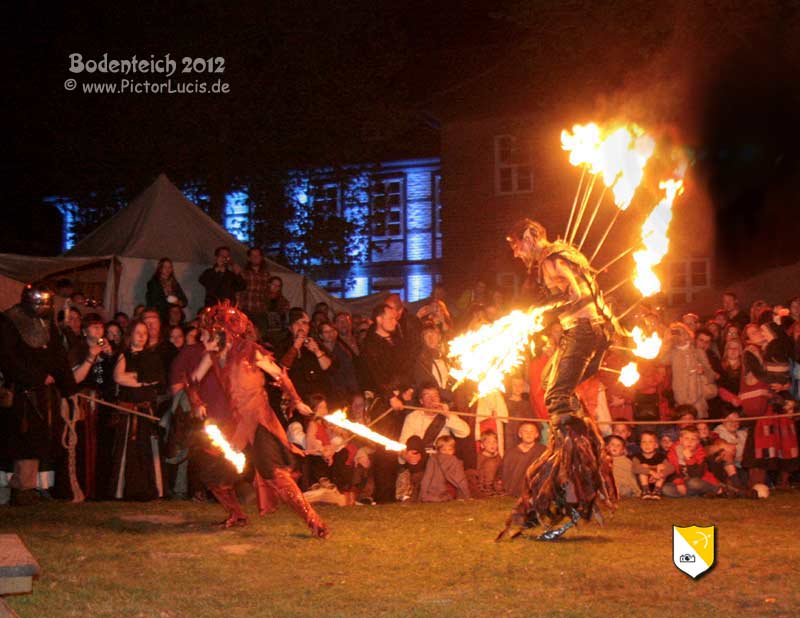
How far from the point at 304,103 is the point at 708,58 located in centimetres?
1370

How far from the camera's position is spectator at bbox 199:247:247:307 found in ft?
48.7

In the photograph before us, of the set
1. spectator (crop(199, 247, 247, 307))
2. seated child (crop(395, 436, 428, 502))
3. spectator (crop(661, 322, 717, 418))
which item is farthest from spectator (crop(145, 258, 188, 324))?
spectator (crop(661, 322, 717, 418))

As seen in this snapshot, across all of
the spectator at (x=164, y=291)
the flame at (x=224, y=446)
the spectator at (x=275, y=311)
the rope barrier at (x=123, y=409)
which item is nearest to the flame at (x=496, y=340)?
the flame at (x=224, y=446)

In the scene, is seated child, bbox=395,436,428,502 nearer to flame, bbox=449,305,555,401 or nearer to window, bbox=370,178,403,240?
flame, bbox=449,305,555,401

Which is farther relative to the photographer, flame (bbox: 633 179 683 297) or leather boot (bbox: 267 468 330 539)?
flame (bbox: 633 179 683 297)

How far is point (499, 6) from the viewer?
31.9m

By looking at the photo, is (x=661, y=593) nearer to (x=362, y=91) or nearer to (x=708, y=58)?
(x=708, y=58)

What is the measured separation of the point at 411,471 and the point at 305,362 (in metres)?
1.74

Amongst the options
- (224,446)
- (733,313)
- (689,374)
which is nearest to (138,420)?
(224,446)

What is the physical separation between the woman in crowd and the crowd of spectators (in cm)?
2

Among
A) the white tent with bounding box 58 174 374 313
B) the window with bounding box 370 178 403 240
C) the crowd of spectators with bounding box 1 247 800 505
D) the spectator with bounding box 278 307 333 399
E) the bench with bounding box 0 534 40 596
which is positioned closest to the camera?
the bench with bounding box 0 534 40 596

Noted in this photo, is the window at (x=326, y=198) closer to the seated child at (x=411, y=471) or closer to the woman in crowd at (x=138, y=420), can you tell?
the woman in crowd at (x=138, y=420)

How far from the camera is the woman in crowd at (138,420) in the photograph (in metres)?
12.0

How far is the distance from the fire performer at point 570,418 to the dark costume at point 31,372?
4.87 metres
